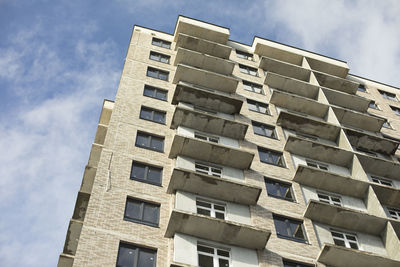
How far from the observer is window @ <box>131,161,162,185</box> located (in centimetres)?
2180

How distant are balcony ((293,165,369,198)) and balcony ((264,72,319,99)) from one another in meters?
11.6

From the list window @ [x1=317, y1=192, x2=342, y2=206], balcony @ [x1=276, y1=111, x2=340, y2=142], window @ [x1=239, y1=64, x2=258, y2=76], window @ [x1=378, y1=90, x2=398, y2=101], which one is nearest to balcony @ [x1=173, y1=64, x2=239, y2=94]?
balcony @ [x1=276, y1=111, x2=340, y2=142]

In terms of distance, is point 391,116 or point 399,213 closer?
point 399,213

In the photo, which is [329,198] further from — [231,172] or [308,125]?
[308,125]

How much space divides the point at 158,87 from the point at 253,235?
1408cm

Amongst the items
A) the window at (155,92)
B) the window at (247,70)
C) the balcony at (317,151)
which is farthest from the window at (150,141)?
the window at (247,70)

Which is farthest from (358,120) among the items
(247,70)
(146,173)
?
(146,173)

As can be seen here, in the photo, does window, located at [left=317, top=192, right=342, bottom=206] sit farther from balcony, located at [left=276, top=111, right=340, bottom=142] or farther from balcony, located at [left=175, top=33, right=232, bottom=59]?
balcony, located at [left=175, top=33, right=232, bottom=59]

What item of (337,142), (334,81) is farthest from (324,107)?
(334,81)

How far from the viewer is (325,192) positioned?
2459cm

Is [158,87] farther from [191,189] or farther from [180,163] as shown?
[191,189]

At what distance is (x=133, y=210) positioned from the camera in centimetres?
1988

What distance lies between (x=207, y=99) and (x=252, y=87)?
6662 mm

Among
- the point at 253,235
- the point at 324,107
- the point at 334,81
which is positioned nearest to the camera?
the point at 253,235
